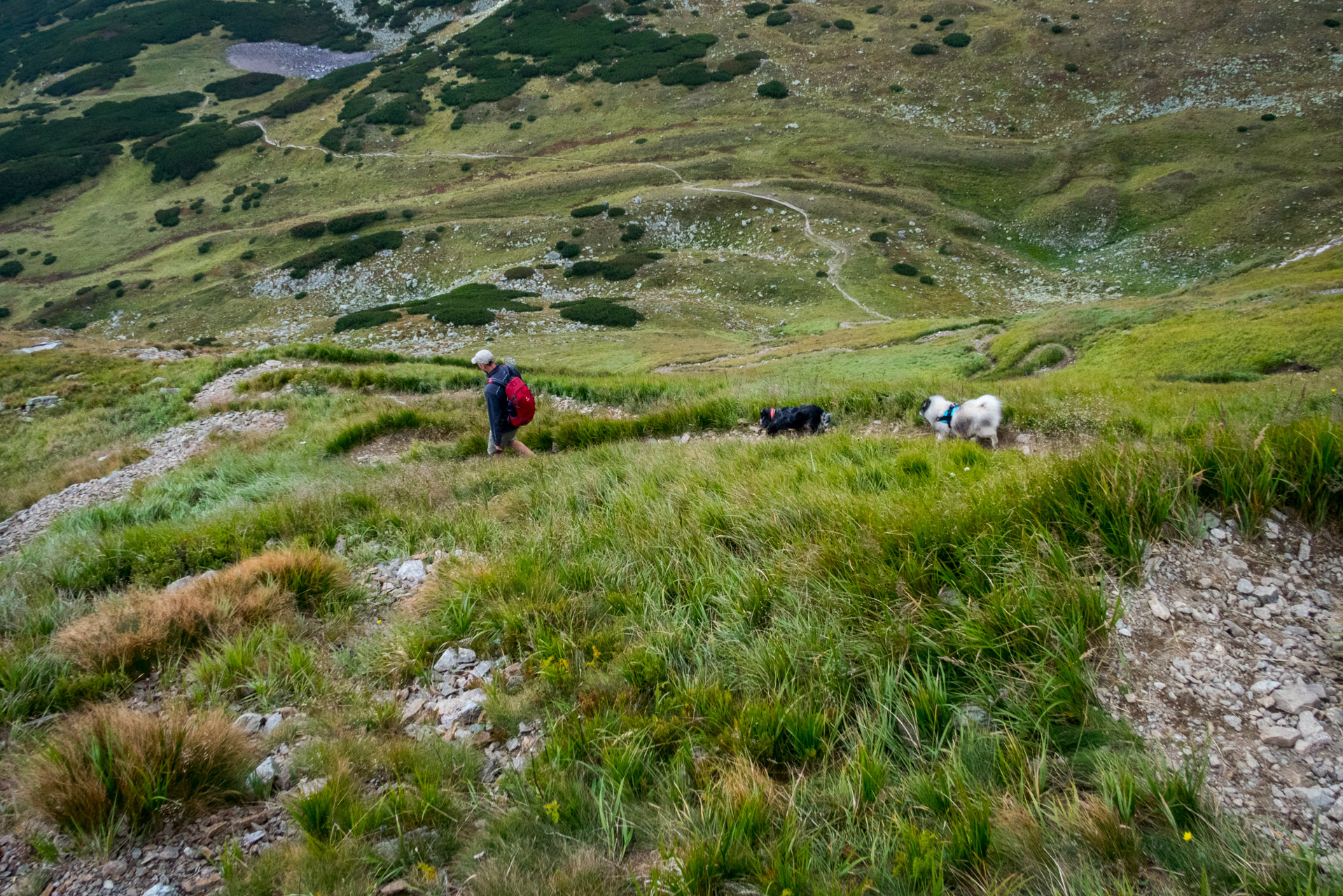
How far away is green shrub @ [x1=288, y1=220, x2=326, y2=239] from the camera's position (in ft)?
214

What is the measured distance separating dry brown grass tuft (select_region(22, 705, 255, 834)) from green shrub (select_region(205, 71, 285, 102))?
140 m

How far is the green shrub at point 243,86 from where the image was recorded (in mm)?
105938

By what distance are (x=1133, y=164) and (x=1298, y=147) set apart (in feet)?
34.7

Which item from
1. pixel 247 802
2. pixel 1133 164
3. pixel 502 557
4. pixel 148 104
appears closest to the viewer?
pixel 247 802

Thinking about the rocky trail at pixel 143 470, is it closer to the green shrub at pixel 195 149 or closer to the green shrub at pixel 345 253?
the green shrub at pixel 345 253

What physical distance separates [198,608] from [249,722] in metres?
1.40

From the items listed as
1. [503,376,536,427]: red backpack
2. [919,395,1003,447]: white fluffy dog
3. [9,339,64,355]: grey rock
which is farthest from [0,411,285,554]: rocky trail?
[9,339,64,355]: grey rock

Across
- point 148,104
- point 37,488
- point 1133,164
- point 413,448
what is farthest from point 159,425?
point 148,104

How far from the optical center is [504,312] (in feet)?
141

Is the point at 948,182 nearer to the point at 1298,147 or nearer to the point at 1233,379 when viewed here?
the point at 1298,147

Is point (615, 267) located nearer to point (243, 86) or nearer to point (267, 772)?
point (267, 772)

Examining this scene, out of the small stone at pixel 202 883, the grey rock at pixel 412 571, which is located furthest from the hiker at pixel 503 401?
the small stone at pixel 202 883

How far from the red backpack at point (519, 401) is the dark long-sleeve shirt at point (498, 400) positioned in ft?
0.26

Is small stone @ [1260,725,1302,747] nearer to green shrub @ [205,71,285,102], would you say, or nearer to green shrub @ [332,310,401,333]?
green shrub @ [332,310,401,333]
